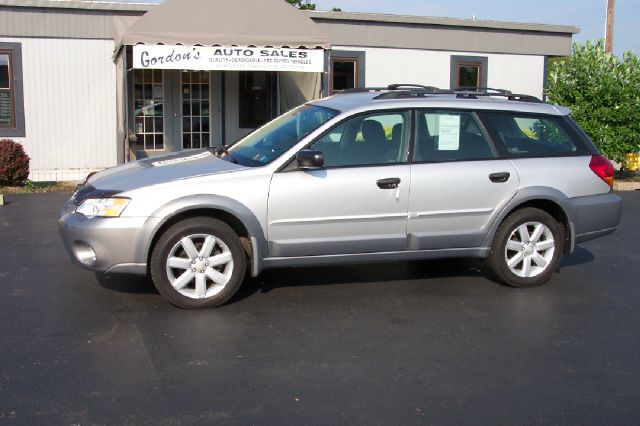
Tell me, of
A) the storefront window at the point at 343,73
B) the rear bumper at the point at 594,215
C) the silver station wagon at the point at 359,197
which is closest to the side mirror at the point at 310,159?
the silver station wagon at the point at 359,197

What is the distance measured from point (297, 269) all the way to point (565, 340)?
278 cm

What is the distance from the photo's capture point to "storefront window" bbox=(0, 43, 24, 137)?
572 inches

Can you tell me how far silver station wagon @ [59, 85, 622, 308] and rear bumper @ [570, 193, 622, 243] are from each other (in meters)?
0.01

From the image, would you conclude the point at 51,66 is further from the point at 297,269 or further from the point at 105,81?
the point at 297,269

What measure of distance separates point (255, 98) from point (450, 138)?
1092 cm

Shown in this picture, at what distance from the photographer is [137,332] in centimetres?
534

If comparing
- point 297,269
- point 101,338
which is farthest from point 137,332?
point 297,269

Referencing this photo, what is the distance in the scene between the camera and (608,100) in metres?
14.6

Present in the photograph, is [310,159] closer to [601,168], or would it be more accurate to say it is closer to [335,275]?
[335,275]

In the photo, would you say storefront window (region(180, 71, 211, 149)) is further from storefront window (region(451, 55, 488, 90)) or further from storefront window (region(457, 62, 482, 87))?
storefront window (region(457, 62, 482, 87))

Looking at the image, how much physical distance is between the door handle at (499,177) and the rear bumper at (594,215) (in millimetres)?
718

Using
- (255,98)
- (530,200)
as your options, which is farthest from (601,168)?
(255,98)

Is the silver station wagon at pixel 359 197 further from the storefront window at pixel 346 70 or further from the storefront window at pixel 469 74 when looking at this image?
the storefront window at pixel 469 74

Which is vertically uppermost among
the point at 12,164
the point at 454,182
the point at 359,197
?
the point at 454,182
